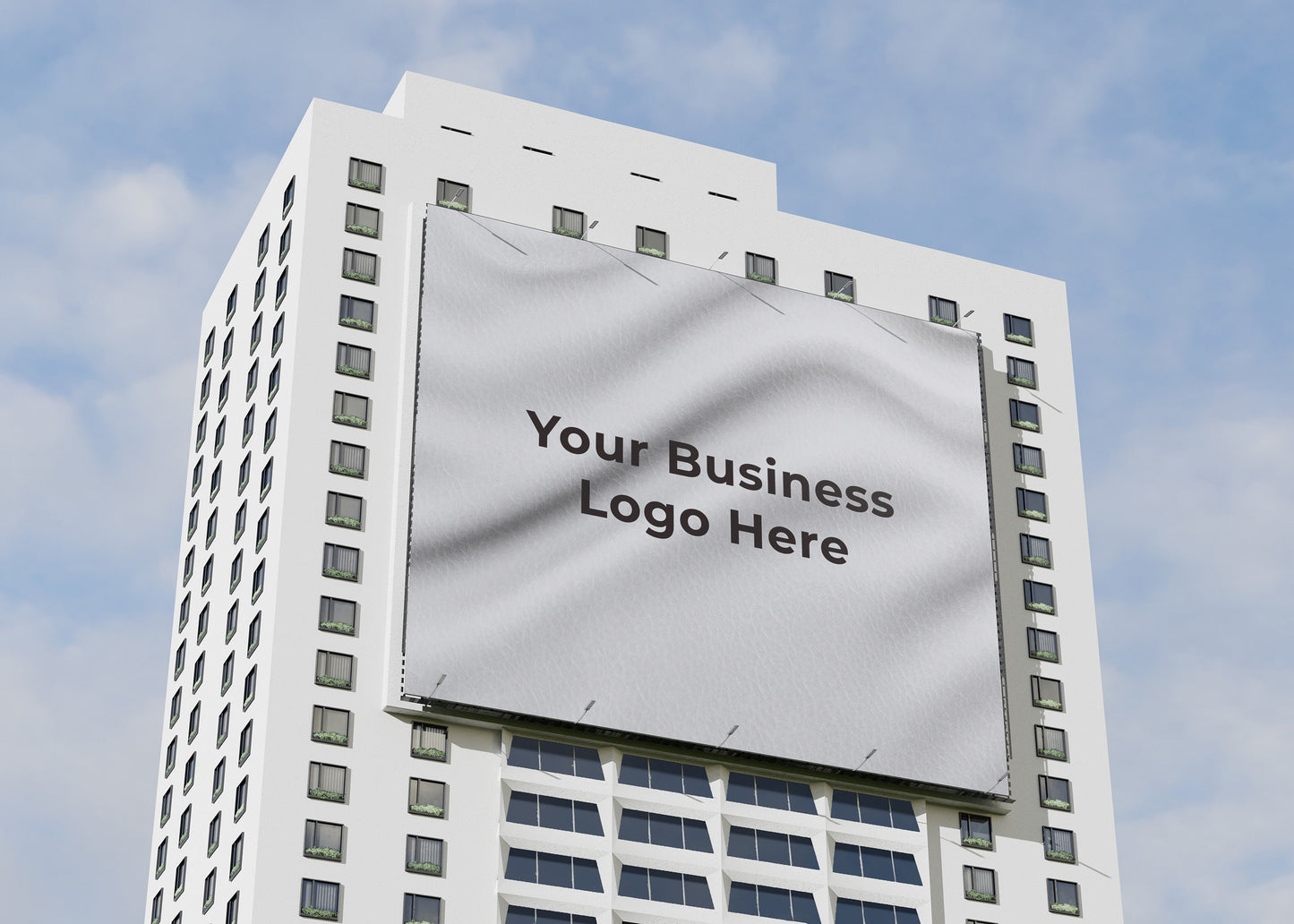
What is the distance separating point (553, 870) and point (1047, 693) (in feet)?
95.4

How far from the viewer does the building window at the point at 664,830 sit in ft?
335

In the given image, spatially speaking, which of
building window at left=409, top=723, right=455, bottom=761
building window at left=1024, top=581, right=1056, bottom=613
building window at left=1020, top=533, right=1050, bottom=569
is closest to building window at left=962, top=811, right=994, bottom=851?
building window at left=1024, top=581, right=1056, bottom=613

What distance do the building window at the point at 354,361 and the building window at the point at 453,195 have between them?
370 inches

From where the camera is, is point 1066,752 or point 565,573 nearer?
point 565,573

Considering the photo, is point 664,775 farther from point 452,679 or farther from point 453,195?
point 453,195

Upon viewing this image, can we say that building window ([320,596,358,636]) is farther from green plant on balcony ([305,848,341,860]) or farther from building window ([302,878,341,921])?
building window ([302,878,341,921])

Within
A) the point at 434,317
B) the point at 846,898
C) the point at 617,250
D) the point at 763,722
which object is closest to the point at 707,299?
the point at 617,250

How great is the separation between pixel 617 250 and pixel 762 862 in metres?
30.6

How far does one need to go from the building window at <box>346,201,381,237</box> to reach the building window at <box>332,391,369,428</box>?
8.78 metres

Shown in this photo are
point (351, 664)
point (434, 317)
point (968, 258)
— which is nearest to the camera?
point (351, 664)

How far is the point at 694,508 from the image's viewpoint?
361ft

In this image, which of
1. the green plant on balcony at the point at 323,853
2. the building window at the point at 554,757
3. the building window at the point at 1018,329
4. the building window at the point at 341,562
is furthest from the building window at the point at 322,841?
the building window at the point at 1018,329

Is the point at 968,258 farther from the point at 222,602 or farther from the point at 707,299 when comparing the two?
the point at 222,602

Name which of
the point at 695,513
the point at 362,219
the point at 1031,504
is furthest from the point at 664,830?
the point at 362,219
